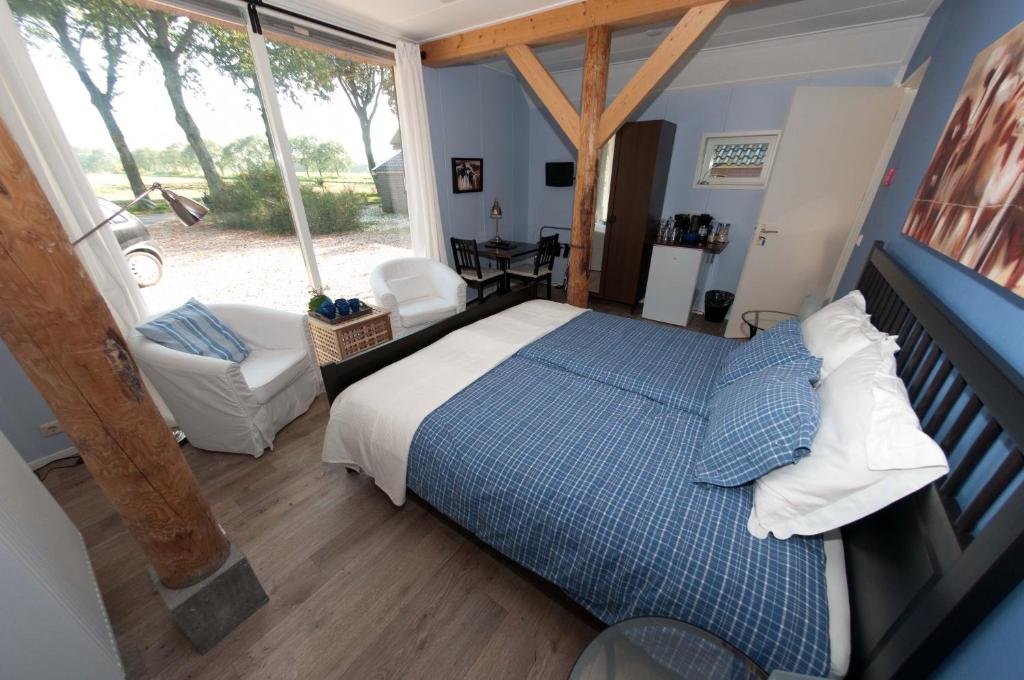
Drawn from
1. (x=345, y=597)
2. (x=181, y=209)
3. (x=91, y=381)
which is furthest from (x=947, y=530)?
(x=181, y=209)

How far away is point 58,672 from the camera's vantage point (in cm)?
90

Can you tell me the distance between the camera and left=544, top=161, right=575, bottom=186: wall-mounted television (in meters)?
4.46

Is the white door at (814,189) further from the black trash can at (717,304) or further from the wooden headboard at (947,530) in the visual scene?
the wooden headboard at (947,530)

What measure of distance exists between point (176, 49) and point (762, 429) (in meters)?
3.61

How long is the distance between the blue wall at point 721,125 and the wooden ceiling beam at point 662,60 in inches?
57.3

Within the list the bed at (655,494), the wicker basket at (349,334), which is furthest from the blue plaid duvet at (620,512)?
the wicker basket at (349,334)

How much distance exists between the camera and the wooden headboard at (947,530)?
62 centimetres

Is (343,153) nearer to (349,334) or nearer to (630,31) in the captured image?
(349,334)

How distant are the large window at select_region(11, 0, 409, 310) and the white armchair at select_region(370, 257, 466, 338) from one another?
0.45 meters

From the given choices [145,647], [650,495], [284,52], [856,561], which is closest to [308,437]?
[145,647]

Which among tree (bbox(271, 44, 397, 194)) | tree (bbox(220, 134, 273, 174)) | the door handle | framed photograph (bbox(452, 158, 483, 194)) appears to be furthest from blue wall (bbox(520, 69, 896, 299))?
tree (bbox(220, 134, 273, 174))

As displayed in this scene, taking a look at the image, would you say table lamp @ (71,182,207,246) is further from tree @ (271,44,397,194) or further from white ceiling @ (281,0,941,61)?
white ceiling @ (281,0,941,61)

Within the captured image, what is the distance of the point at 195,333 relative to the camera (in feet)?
6.76

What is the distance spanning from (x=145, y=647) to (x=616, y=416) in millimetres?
1893
